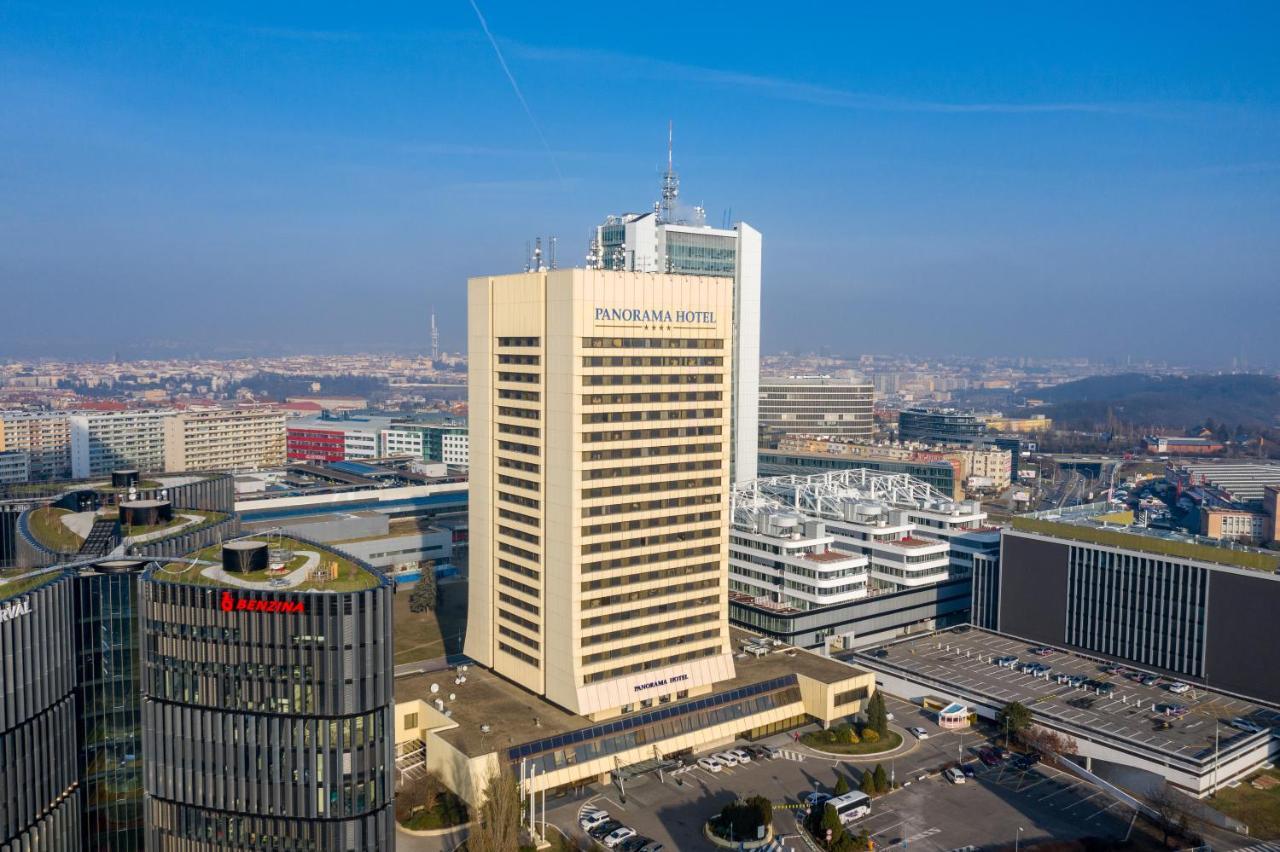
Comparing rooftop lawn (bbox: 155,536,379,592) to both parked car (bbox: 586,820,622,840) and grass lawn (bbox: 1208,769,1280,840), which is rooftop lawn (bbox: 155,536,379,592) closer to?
parked car (bbox: 586,820,622,840)

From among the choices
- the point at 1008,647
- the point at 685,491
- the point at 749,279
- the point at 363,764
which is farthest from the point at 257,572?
the point at 749,279

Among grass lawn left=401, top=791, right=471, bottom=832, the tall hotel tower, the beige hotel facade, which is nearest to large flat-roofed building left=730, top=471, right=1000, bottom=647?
the beige hotel facade

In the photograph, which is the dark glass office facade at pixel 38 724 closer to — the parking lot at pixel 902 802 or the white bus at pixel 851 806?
the parking lot at pixel 902 802

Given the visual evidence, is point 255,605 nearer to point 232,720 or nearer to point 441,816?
point 232,720

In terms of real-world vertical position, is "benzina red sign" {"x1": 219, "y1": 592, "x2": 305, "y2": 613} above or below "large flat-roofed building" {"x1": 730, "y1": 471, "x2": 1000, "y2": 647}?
above

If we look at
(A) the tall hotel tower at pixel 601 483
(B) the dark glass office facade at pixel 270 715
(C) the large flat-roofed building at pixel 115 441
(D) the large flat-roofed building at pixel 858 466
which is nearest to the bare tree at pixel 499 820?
(B) the dark glass office facade at pixel 270 715
